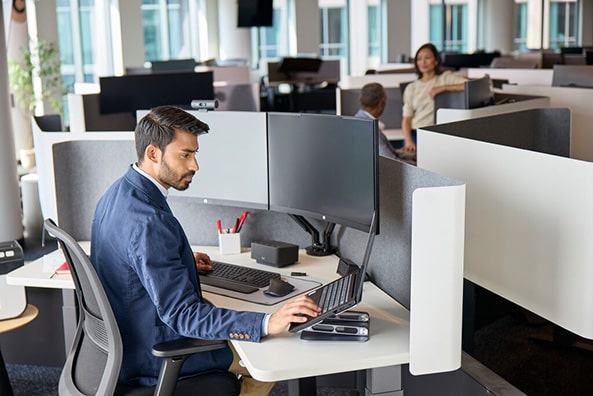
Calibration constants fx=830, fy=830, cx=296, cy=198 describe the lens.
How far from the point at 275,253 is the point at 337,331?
0.66m

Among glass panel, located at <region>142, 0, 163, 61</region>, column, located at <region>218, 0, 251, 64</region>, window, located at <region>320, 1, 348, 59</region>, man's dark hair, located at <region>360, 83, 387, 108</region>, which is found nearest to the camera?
man's dark hair, located at <region>360, 83, 387, 108</region>

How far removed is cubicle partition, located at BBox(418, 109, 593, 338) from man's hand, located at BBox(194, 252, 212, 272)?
791mm

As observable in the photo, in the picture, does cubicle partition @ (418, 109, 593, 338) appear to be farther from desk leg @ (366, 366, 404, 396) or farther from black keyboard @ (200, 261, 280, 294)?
black keyboard @ (200, 261, 280, 294)

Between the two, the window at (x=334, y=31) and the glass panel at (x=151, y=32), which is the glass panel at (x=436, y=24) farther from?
the glass panel at (x=151, y=32)

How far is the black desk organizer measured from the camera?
197 cm

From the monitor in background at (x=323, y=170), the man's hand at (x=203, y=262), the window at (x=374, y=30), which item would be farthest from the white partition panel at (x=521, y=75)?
the window at (x=374, y=30)

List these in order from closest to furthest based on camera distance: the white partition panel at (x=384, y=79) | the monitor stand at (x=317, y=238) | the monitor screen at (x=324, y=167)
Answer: the monitor screen at (x=324, y=167) < the monitor stand at (x=317, y=238) < the white partition panel at (x=384, y=79)

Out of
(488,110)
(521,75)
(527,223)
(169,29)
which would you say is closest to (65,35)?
(169,29)

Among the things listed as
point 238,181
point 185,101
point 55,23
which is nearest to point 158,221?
point 238,181

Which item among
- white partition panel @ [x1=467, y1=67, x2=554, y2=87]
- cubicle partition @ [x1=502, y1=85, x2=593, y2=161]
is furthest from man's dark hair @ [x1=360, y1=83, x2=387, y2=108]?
white partition panel @ [x1=467, y1=67, x2=554, y2=87]

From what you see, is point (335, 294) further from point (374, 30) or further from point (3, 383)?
point (374, 30)

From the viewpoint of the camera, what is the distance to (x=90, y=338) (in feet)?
6.75

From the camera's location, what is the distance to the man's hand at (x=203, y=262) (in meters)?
2.53

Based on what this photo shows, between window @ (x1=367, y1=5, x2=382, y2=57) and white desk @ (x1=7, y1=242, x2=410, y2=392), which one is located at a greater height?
window @ (x1=367, y1=5, x2=382, y2=57)
